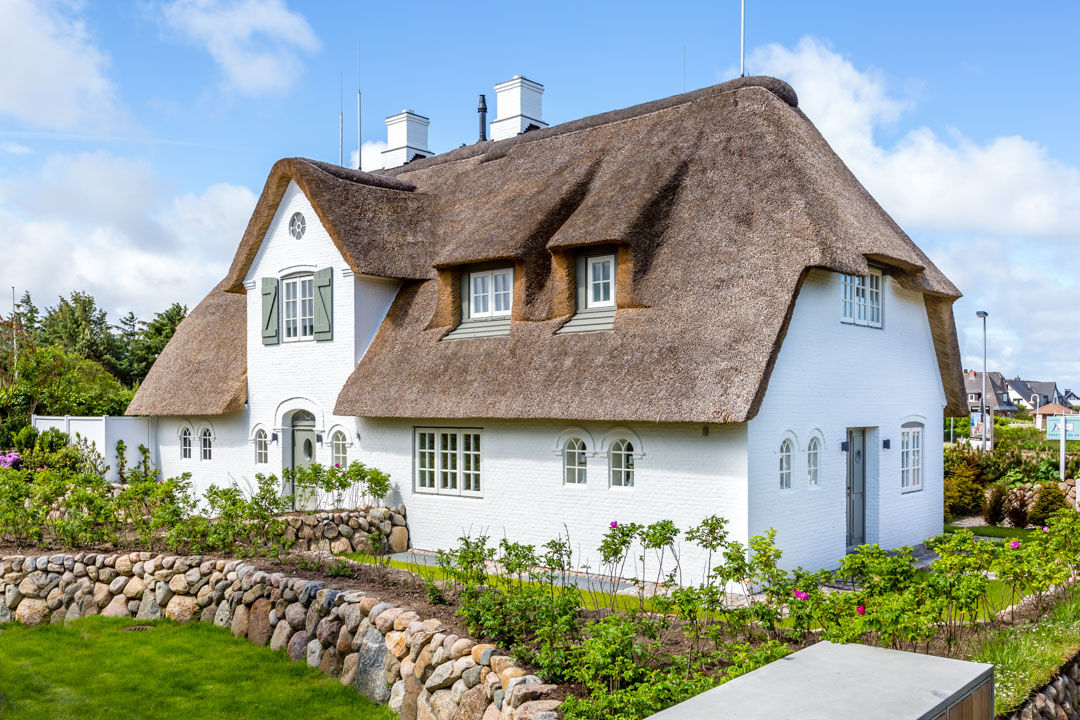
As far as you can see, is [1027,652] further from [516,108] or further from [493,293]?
[516,108]

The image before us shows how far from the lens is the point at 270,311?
1777 cm

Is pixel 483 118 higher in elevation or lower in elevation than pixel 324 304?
higher

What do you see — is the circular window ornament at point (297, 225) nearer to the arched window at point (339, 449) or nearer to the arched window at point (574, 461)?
the arched window at point (339, 449)

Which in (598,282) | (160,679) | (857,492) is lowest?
(160,679)

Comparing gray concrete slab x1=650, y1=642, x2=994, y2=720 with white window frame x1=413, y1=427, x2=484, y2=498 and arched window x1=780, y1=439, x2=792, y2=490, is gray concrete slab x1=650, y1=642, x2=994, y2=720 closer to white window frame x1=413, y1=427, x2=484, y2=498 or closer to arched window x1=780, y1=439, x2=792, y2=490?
arched window x1=780, y1=439, x2=792, y2=490

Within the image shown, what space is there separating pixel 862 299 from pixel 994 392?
250 ft

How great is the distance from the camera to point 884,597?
6852 mm

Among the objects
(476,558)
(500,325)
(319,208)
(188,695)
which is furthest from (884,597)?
(319,208)

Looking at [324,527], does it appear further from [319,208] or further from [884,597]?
[884,597]

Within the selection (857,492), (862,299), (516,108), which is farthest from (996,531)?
(516,108)

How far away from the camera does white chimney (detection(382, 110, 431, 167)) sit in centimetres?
2320

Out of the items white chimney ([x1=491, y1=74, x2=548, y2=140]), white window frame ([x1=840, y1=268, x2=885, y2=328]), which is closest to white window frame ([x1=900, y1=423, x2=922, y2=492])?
white window frame ([x1=840, y1=268, x2=885, y2=328])

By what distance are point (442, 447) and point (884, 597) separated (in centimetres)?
938

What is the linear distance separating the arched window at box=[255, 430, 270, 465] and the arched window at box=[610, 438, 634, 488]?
8553mm
